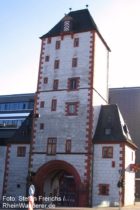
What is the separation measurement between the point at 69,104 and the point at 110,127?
6.33 m

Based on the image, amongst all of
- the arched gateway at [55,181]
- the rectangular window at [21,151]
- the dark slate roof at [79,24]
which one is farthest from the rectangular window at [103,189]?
the dark slate roof at [79,24]

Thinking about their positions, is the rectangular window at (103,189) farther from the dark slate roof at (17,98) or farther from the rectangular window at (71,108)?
the dark slate roof at (17,98)

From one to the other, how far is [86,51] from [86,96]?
6.69 metres

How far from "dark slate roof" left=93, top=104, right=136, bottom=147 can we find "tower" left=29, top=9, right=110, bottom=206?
3.30 ft

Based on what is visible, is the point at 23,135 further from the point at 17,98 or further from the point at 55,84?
the point at 17,98

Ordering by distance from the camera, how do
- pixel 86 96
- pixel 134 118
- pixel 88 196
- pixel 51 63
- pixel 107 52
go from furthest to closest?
pixel 134 118, pixel 107 52, pixel 51 63, pixel 86 96, pixel 88 196

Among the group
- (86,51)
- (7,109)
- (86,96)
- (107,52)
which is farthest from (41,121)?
(7,109)

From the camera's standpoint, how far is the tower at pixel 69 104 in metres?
45.3

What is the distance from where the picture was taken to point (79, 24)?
170 feet

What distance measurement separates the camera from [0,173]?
168 feet

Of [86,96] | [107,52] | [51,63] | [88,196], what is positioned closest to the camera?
[88,196]

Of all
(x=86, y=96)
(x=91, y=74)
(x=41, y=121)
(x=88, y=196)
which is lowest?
(x=88, y=196)

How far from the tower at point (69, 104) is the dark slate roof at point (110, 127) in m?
1.01

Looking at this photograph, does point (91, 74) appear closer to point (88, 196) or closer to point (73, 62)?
point (73, 62)
